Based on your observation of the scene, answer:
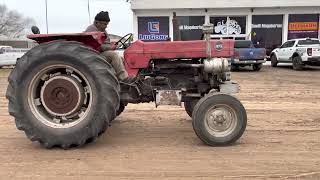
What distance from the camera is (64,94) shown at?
6.99 m

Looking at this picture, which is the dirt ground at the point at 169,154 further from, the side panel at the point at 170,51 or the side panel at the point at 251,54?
the side panel at the point at 251,54

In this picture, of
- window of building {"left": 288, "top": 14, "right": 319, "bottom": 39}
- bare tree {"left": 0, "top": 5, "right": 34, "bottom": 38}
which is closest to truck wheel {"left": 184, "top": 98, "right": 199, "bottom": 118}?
window of building {"left": 288, "top": 14, "right": 319, "bottom": 39}

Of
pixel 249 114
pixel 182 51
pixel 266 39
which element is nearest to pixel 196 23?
pixel 266 39

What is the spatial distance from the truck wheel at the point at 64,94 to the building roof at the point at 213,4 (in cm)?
2626

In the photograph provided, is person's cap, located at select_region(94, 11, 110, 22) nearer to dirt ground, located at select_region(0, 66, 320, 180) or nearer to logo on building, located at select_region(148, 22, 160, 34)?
dirt ground, located at select_region(0, 66, 320, 180)

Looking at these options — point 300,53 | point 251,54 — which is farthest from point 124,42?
point 300,53

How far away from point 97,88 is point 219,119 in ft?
5.72

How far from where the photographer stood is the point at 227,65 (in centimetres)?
724

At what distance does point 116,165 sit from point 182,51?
2.11 meters

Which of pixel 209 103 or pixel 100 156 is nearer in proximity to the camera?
pixel 100 156

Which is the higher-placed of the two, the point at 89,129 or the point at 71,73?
the point at 71,73

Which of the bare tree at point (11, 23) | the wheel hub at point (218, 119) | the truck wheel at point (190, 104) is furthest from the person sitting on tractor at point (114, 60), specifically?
the bare tree at point (11, 23)

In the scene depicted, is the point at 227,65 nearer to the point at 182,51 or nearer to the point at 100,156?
the point at 182,51

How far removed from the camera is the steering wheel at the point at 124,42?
782cm
